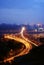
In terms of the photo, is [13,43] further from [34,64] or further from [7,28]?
[34,64]

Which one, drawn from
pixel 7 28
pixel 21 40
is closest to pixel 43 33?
pixel 21 40

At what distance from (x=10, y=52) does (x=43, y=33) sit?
59cm

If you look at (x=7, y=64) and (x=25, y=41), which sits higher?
(x=25, y=41)

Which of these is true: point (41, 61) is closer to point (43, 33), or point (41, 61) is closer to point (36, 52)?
point (36, 52)

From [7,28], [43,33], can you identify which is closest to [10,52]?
[7,28]

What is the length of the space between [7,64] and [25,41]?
44 cm

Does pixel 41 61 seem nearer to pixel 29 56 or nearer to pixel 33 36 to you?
pixel 29 56

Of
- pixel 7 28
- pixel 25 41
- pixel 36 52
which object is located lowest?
pixel 36 52

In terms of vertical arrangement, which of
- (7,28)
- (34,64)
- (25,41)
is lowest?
(34,64)

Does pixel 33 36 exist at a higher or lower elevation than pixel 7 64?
higher

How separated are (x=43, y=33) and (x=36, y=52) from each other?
1.04 ft

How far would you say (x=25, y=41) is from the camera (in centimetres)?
284

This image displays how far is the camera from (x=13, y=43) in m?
2.81

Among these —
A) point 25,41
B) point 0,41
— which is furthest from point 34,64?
point 0,41
